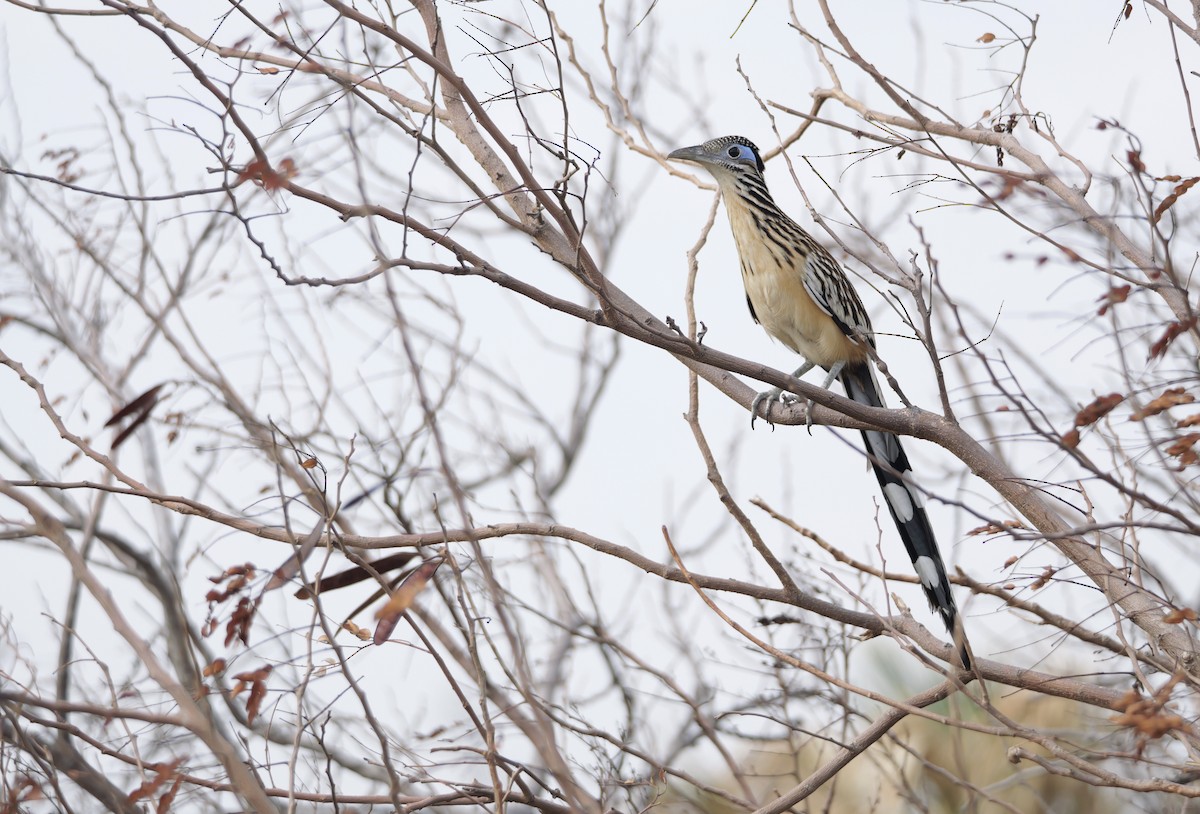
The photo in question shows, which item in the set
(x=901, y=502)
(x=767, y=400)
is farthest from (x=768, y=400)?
(x=901, y=502)

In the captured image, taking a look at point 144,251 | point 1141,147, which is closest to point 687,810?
point 1141,147

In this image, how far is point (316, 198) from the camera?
227 centimetres

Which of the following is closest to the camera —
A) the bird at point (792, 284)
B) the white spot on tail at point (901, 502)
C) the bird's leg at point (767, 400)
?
the bird's leg at point (767, 400)

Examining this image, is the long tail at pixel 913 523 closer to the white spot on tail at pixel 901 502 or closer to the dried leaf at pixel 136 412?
the white spot on tail at pixel 901 502

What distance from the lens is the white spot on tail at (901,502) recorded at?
385 centimetres

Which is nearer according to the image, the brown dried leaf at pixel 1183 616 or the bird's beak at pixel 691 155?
the brown dried leaf at pixel 1183 616

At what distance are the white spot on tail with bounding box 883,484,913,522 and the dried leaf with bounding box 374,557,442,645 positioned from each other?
82.8 inches

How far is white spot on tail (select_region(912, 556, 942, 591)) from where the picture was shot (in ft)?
11.6

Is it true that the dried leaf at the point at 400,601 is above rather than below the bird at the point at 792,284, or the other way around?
below

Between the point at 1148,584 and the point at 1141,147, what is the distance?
1241 millimetres

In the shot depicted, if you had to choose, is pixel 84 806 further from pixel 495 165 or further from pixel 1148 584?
pixel 1148 584

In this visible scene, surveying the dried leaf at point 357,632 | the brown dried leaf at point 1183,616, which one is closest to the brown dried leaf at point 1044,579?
the brown dried leaf at point 1183,616

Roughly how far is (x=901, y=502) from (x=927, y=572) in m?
0.30

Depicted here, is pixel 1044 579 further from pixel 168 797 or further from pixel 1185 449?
pixel 168 797
